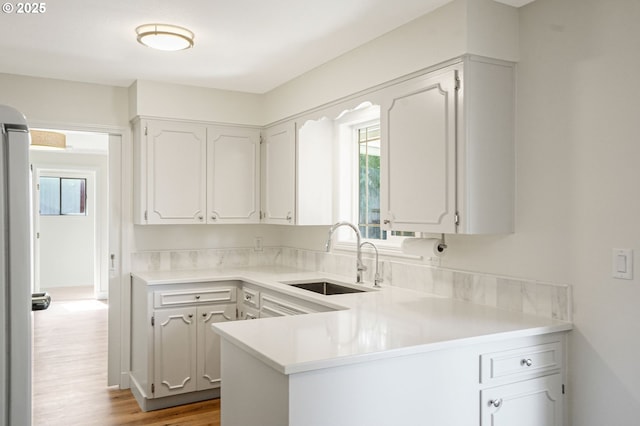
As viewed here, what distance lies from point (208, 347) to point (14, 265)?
91.4 inches

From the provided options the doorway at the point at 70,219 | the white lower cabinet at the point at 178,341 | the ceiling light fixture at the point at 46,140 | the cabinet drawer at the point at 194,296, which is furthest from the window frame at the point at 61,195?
the cabinet drawer at the point at 194,296

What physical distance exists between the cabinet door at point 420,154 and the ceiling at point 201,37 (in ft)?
1.29

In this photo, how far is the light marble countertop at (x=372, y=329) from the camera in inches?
67.7

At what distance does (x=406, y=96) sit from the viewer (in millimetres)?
2650

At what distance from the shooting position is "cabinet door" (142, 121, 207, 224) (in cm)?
388

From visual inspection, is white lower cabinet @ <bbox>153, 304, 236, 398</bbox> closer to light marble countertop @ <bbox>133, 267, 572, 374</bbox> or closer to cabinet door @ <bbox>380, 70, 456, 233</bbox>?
light marble countertop @ <bbox>133, 267, 572, 374</bbox>

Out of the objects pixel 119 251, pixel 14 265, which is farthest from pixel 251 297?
pixel 14 265

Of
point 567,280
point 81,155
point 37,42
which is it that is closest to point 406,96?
point 567,280

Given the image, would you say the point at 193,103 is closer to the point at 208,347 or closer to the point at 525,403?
the point at 208,347

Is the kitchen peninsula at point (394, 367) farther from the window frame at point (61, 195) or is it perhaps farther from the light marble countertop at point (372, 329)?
the window frame at point (61, 195)

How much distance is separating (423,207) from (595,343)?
3.10ft

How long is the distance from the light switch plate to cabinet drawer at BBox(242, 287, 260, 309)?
2.20 m

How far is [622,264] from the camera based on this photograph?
200 cm

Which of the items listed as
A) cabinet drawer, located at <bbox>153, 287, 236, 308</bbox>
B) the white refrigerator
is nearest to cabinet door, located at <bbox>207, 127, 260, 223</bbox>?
cabinet drawer, located at <bbox>153, 287, 236, 308</bbox>
